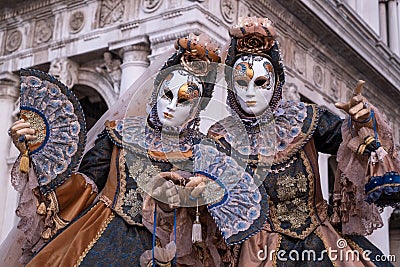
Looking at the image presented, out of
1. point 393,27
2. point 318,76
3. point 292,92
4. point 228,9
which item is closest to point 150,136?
point 228,9

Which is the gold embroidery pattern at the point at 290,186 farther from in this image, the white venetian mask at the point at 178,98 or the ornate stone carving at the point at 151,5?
the ornate stone carving at the point at 151,5

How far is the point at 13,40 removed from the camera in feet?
23.4

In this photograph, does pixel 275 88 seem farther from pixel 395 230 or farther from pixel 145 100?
pixel 395 230

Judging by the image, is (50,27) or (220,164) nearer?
(220,164)

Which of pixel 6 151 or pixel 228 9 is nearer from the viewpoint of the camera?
pixel 228 9

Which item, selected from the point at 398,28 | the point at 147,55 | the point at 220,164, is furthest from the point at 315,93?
the point at 220,164

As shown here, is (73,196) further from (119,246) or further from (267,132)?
(267,132)

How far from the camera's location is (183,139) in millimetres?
2438

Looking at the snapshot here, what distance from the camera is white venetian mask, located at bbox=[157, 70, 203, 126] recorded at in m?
2.38

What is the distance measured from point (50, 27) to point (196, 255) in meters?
5.12

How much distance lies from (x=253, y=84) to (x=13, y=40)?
17.8 feet

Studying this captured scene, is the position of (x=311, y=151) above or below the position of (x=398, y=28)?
below

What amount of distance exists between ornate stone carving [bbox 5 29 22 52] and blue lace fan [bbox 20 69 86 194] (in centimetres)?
506

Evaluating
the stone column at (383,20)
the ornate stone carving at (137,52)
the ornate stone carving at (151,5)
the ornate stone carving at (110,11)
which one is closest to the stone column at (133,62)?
the ornate stone carving at (137,52)
